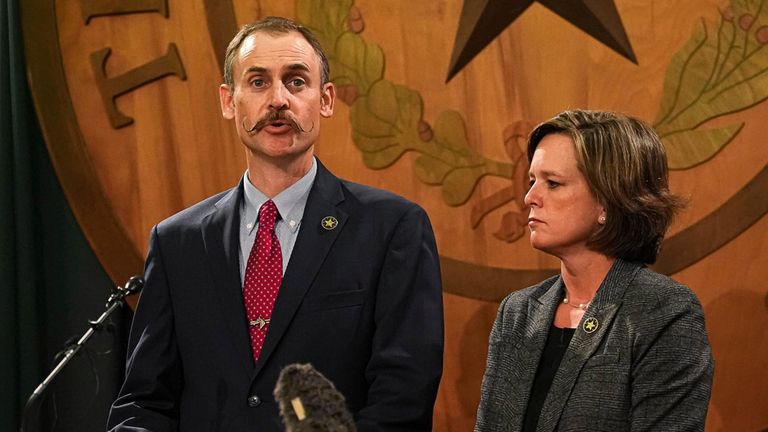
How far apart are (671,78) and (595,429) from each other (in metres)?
1.41

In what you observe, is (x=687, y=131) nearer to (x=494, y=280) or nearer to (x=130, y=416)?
(x=494, y=280)

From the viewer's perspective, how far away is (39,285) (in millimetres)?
3439

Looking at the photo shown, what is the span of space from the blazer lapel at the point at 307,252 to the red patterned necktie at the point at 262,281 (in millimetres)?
41

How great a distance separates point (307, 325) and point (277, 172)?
370 millimetres

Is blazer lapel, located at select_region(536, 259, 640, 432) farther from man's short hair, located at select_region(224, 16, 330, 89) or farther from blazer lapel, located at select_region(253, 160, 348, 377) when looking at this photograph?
man's short hair, located at select_region(224, 16, 330, 89)

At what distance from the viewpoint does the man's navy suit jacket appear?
2.04 m

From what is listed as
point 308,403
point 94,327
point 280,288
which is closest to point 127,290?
point 94,327

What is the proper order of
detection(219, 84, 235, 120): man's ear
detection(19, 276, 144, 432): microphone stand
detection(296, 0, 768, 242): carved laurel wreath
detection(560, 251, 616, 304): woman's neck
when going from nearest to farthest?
→ 1. detection(560, 251, 616, 304): woman's neck
2. detection(219, 84, 235, 120): man's ear
3. detection(19, 276, 144, 432): microphone stand
4. detection(296, 0, 768, 242): carved laurel wreath

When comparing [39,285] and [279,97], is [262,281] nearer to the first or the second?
[279,97]

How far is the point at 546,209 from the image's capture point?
7.07 ft

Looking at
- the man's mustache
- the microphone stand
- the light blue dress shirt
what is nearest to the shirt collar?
the light blue dress shirt

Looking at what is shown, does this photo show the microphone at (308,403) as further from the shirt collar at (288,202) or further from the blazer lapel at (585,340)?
the shirt collar at (288,202)

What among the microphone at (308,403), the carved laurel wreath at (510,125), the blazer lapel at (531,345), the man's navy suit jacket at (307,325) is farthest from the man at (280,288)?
the carved laurel wreath at (510,125)

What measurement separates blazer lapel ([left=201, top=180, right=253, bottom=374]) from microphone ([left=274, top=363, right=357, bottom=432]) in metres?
0.79
